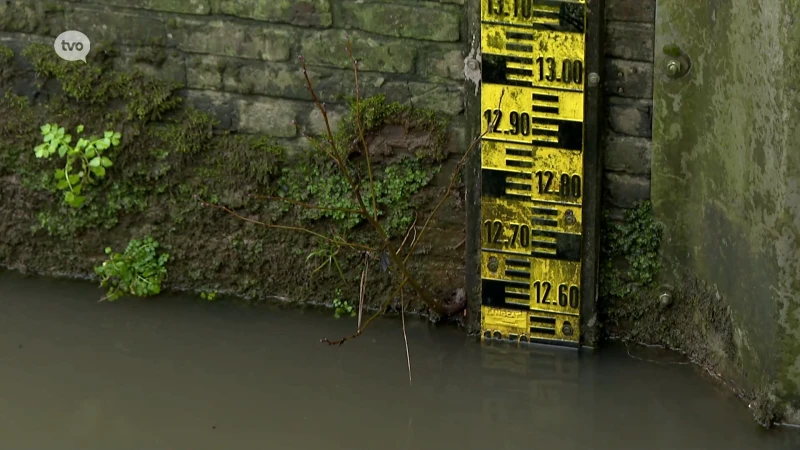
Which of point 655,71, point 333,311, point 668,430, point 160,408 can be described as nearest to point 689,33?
point 655,71

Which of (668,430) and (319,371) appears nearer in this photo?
(668,430)

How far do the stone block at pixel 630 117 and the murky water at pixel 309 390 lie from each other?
0.86 meters

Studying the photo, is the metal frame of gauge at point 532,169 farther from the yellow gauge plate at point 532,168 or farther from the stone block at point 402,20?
the stone block at point 402,20

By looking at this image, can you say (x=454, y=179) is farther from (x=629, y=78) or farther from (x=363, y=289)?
(x=629, y=78)

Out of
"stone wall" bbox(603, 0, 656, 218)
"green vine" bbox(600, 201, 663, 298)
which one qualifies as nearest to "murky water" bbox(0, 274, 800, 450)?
"green vine" bbox(600, 201, 663, 298)

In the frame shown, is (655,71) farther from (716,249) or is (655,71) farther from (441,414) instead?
(441,414)

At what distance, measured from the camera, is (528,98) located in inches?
180

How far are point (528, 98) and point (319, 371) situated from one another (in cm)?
127

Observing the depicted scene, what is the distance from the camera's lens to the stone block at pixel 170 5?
16.3ft

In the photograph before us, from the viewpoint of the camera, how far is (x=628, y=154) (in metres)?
4.69

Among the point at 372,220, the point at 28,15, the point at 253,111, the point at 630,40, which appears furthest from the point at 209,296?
the point at 630,40

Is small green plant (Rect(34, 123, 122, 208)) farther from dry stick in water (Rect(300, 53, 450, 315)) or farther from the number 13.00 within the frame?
the number 13.00

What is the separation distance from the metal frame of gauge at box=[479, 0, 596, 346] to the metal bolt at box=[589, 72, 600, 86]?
18 millimetres

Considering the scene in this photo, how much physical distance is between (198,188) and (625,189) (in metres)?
1.70
